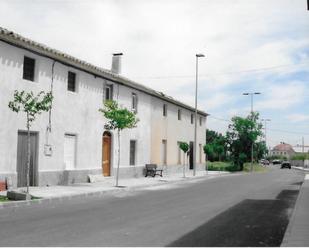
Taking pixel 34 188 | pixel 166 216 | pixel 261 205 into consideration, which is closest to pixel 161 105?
pixel 34 188

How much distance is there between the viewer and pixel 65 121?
20.8 m

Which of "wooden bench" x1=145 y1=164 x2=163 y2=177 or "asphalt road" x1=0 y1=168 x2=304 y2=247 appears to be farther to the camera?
"wooden bench" x1=145 y1=164 x2=163 y2=177

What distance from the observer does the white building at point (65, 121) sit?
679 inches

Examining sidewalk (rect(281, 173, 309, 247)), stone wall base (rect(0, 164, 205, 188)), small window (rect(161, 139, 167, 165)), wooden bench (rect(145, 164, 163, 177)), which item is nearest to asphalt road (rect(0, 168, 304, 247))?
sidewalk (rect(281, 173, 309, 247))

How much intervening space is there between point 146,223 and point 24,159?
31.0 ft

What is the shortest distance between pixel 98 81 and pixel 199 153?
24392 millimetres

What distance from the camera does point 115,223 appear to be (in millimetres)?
9914

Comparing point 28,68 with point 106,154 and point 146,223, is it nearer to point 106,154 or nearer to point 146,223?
point 106,154

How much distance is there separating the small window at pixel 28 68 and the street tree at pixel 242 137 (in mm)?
40075

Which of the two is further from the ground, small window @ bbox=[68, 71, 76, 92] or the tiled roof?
the tiled roof

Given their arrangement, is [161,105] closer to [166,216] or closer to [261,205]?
[261,205]

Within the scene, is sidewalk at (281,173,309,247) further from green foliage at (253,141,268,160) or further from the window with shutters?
green foliage at (253,141,268,160)

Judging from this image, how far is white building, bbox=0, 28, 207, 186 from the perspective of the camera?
1723 centimetres

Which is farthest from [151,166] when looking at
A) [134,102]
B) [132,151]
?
[134,102]
